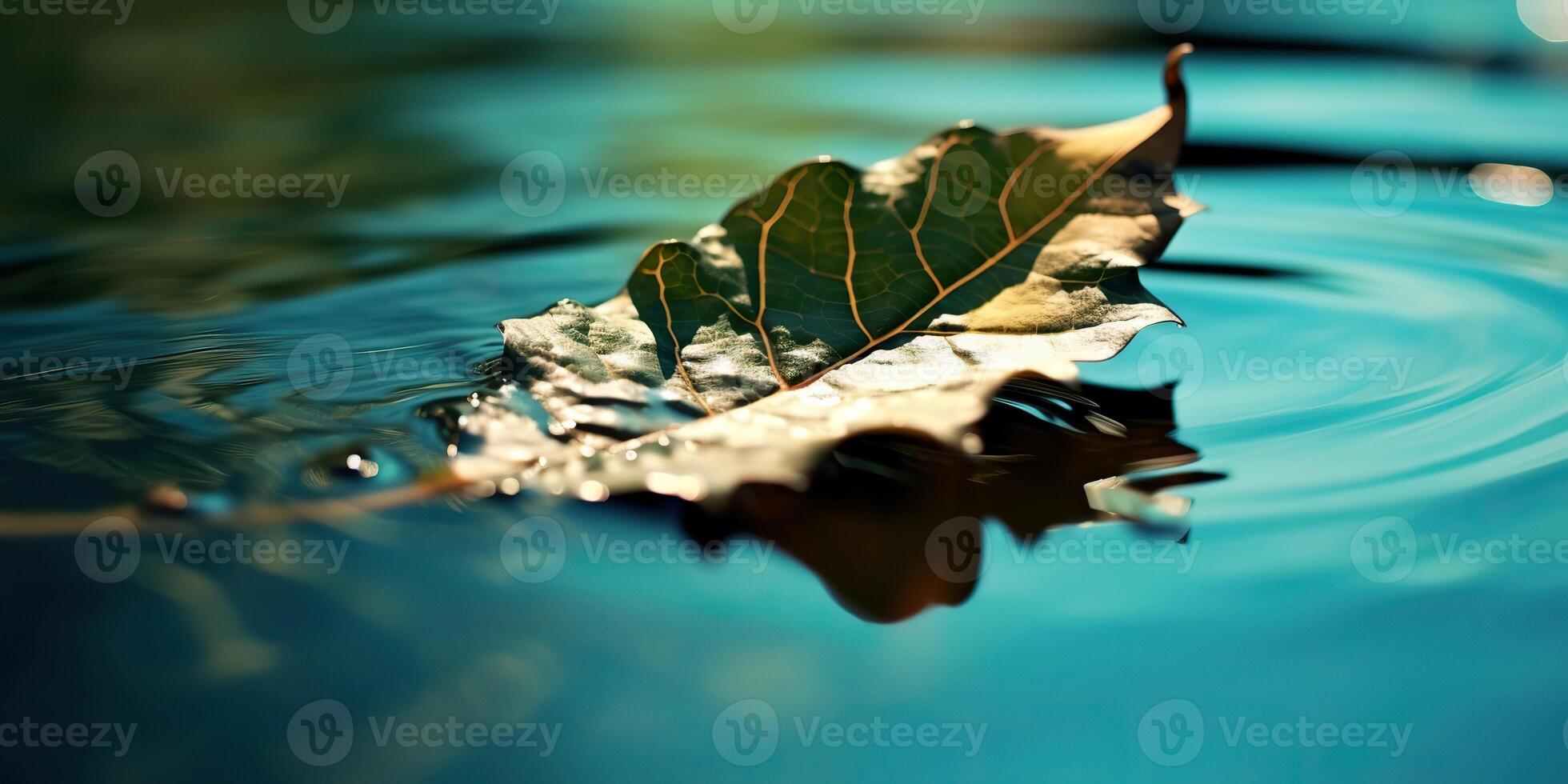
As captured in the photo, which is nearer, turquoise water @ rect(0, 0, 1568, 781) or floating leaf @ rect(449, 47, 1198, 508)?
turquoise water @ rect(0, 0, 1568, 781)

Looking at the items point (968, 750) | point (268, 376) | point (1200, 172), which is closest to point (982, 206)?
point (968, 750)

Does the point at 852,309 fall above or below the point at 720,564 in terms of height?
above

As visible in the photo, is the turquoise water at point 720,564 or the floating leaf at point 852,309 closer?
the turquoise water at point 720,564

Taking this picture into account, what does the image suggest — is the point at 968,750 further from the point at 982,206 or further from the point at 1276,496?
the point at 982,206

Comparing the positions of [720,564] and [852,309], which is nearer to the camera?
[720,564]
